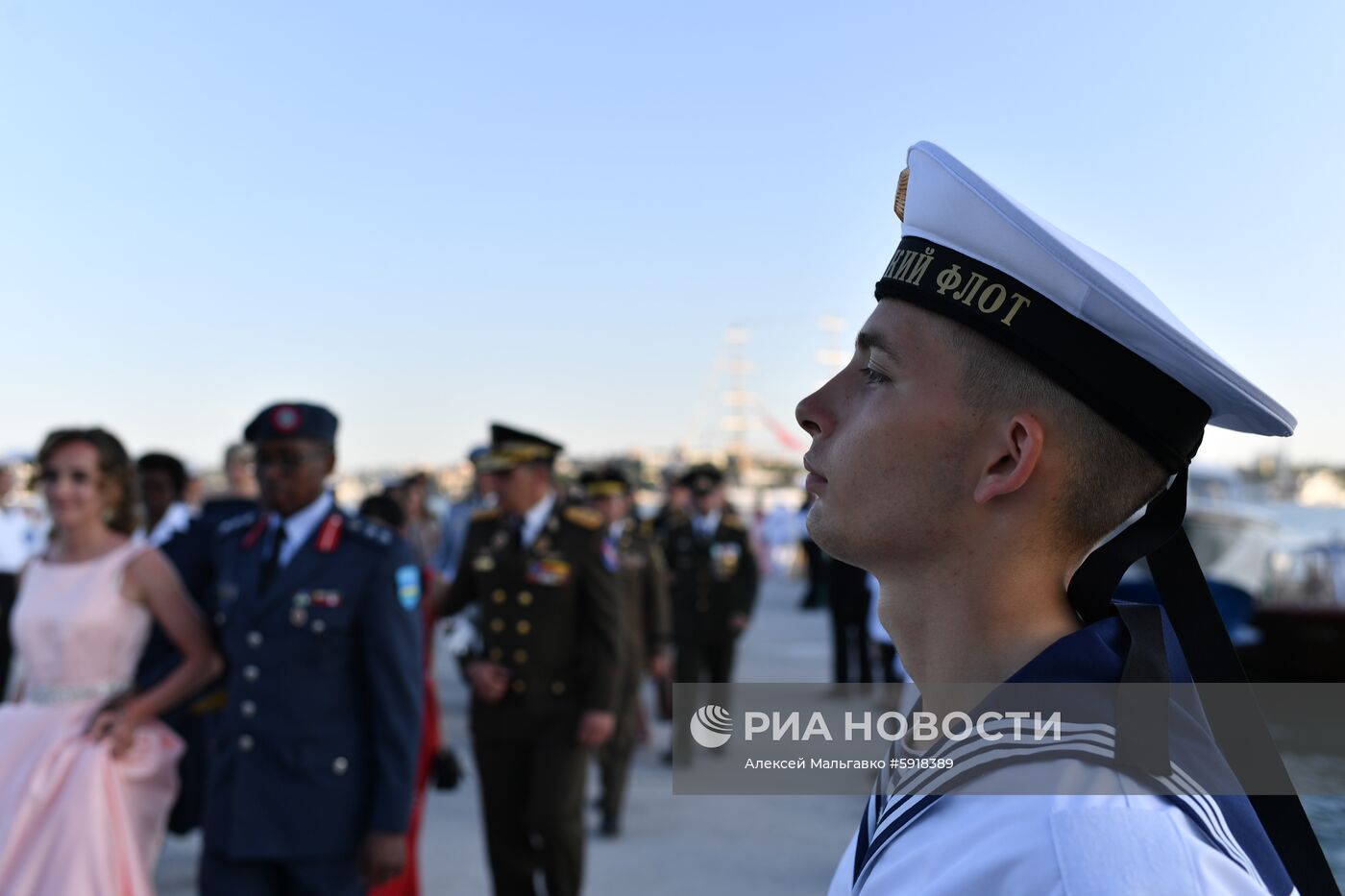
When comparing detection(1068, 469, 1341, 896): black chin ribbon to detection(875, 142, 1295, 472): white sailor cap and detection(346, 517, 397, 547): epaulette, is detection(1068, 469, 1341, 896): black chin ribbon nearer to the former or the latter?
detection(875, 142, 1295, 472): white sailor cap

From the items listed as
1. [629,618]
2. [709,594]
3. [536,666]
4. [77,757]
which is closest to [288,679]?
[77,757]

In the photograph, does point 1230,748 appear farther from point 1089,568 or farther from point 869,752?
point 869,752

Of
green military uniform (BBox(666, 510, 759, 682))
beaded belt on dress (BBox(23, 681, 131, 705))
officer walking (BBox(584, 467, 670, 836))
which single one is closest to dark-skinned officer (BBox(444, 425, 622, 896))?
officer walking (BBox(584, 467, 670, 836))

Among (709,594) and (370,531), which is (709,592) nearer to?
(709,594)

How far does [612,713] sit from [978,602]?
12.0 ft

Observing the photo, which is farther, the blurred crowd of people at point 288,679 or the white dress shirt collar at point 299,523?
the white dress shirt collar at point 299,523

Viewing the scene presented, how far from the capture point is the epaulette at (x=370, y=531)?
3.68 m

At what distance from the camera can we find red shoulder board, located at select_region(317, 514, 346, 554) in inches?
142

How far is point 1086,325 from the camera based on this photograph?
109cm

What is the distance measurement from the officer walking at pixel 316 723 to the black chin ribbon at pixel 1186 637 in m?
2.77

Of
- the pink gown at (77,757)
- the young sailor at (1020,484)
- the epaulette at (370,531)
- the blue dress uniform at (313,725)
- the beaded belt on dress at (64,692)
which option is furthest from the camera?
the beaded belt on dress at (64,692)

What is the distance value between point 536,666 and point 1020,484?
3.82m

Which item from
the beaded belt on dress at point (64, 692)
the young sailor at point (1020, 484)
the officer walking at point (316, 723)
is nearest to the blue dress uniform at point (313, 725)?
the officer walking at point (316, 723)

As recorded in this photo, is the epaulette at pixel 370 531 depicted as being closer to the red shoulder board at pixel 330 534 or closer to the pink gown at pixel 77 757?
the red shoulder board at pixel 330 534
